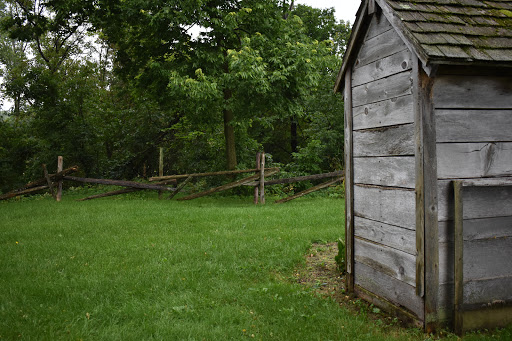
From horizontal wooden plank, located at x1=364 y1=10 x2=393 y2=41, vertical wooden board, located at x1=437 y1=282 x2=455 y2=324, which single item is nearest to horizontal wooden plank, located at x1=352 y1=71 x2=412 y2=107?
horizontal wooden plank, located at x1=364 y1=10 x2=393 y2=41

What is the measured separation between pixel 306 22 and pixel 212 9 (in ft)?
46.3

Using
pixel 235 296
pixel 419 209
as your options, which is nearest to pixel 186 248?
pixel 235 296

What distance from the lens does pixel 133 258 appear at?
6.79 m

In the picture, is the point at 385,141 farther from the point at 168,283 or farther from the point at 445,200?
the point at 168,283

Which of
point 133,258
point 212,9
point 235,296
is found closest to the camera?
point 235,296

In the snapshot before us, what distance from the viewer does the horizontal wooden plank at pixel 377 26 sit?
4.56m

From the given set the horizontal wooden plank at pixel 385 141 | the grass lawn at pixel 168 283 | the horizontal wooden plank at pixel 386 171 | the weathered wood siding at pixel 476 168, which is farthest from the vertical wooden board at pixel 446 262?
the horizontal wooden plank at pixel 385 141

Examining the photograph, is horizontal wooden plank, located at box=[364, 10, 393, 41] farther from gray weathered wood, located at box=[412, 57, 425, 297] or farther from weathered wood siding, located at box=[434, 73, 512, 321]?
weathered wood siding, located at box=[434, 73, 512, 321]

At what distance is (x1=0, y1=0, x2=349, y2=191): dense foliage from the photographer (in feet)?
47.2

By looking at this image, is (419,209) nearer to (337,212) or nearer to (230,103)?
(337,212)

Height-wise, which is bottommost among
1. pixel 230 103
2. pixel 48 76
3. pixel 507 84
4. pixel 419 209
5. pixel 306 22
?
pixel 419 209

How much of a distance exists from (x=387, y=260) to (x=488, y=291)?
103 centimetres

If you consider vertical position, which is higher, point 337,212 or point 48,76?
point 48,76

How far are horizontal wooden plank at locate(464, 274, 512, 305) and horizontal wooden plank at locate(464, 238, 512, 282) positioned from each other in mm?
52
